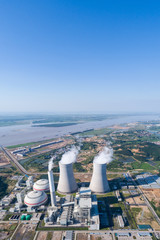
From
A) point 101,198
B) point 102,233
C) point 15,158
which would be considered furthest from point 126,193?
point 15,158

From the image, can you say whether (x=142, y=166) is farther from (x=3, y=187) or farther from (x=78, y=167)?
(x=3, y=187)

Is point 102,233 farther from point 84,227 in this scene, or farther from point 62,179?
point 62,179

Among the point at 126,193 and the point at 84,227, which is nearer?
the point at 84,227

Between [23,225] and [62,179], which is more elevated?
[62,179]

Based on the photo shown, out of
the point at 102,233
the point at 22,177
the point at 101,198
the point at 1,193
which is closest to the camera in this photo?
the point at 102,233

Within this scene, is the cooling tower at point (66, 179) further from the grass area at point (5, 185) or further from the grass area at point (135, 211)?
the grass area at point (5, 185)

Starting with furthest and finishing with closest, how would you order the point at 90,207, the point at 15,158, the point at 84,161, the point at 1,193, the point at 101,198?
the point at 15,158
the point at 84,161
the point at 1,193
the point at 101,198
the point at 90,207

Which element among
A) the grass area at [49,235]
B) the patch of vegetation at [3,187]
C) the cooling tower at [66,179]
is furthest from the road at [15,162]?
the grass area at [49,235]

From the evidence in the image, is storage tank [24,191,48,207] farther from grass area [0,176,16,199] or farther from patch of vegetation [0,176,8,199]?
grass area [0,176,16,199]
